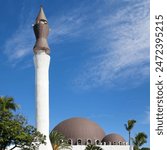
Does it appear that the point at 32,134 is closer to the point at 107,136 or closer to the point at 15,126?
the point at 15,126

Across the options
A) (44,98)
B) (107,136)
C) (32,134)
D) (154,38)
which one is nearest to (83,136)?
(107,136)

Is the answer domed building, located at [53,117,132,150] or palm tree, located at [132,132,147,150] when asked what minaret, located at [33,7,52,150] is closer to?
palm tree, located at [132,132,147,150]

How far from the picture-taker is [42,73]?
63.3 m

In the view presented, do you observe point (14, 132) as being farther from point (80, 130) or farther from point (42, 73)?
point (80, 130)

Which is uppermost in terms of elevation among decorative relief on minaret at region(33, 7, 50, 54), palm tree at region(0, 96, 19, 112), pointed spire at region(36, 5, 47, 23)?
pointed spire at region(36, 5, 47, 23)

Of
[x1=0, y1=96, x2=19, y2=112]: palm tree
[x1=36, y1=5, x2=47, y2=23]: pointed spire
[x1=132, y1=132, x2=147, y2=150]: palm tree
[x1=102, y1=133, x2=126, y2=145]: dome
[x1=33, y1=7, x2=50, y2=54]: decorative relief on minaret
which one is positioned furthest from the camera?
[x1=102, y1=133, x2=126, y2=145]: dome

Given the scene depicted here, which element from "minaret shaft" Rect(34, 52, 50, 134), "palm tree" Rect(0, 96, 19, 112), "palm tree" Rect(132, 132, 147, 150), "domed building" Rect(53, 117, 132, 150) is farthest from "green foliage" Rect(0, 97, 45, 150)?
"domed building" Rect(53, 117, 132, 150)

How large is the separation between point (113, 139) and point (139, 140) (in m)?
13.9

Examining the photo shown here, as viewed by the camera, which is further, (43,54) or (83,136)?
(83,136)

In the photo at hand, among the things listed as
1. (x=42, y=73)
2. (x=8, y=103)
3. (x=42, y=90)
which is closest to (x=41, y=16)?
(x=42, y=73)

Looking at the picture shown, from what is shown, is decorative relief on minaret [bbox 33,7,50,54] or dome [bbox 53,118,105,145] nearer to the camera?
decorative relief on minaret [bbox 33,7,50,54]

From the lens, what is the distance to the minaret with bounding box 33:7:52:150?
6169 centimetres

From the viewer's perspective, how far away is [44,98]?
62.8 metres

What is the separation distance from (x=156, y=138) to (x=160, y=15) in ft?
28.2
